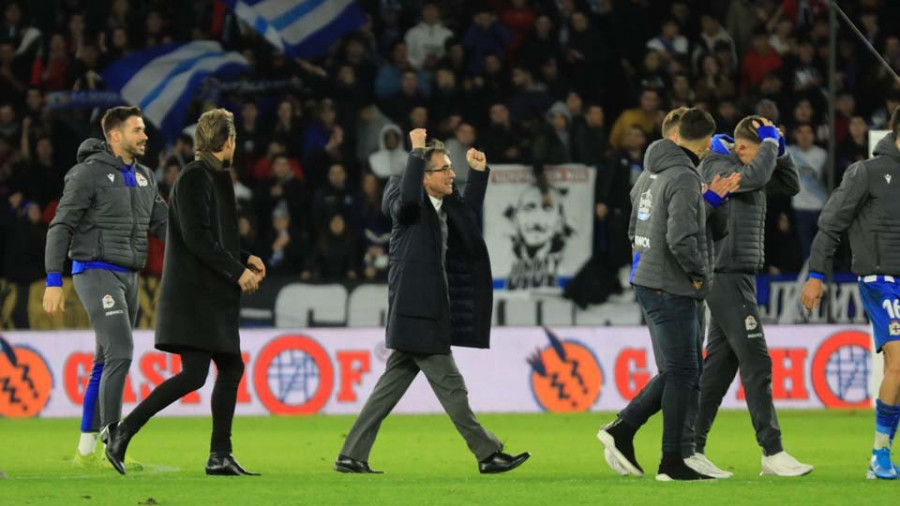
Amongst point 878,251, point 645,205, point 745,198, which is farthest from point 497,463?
point 878,251

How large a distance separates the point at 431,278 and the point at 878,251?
2673mm

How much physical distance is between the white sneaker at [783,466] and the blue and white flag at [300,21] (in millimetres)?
12514

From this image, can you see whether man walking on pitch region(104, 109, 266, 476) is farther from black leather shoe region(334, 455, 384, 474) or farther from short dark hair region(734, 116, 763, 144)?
short dark hair region(734, 116, 763, 144)

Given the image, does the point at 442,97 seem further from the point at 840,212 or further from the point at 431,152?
the point at 840,212

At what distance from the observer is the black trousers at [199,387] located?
386 inches

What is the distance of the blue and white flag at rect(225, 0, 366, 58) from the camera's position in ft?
70.9

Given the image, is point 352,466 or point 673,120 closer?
point 673,120

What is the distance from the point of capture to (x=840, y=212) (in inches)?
395

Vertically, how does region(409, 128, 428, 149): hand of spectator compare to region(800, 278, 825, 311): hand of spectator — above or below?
above

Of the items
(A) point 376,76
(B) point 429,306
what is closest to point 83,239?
(B) point 429,306

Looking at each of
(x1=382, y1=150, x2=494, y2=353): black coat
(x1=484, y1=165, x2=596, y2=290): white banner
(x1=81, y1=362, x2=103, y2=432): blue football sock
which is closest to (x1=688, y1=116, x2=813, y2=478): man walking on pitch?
(x1=382, y1=150, x2=494, y2=353): black coat

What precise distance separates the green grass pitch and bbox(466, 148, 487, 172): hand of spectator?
193 centimetres

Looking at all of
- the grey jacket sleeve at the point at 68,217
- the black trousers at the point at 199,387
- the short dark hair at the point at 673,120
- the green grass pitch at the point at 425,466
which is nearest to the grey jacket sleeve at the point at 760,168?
the short dark hair at the point at 673,120

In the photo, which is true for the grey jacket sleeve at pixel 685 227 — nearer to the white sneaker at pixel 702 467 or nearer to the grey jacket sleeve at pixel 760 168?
the grey jacket sleeve at pixel 760 168
